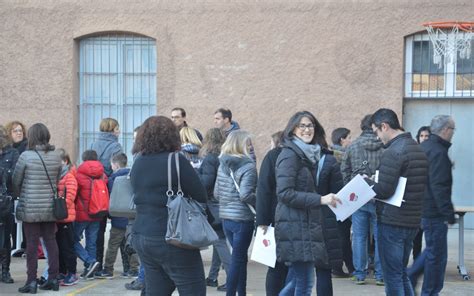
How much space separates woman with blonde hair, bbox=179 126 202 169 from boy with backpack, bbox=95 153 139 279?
75 cm

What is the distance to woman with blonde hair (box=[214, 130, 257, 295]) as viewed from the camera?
857cm

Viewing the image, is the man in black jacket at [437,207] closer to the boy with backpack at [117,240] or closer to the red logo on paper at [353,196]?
the red logo on paper at [353,196]

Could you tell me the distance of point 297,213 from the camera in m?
7.18

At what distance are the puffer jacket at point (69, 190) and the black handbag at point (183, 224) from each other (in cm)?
360

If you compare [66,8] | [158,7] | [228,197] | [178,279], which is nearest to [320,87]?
[158,7]

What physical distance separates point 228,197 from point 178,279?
7.99 feet

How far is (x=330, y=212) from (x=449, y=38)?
651cm

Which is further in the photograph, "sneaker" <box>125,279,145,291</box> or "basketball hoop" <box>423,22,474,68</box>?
"basketball hoop" <box>423,22,474,68</box>

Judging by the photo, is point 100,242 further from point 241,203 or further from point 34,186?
point 241,203

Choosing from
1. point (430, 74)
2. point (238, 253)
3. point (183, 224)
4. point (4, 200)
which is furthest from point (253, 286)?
point (430, 74)

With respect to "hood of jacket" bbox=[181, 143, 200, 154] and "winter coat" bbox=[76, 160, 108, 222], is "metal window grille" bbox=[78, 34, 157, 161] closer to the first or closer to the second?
"winter coat" bbox=[76, 160, 108, 222]

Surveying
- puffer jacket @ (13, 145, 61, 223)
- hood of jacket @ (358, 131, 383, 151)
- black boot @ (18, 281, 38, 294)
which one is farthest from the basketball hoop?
black boot @ (18, 281, 38, 294)

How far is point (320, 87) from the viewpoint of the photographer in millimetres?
14219

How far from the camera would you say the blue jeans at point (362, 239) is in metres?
10.2
